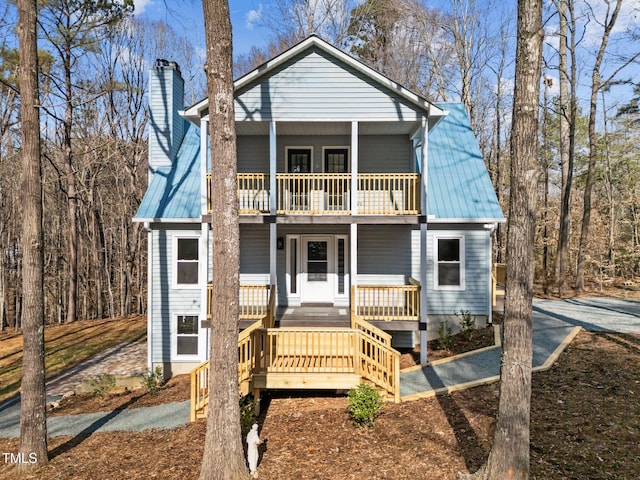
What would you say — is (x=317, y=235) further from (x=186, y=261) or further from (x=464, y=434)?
(x=464, y=434)

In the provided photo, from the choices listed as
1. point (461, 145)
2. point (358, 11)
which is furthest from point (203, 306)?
point (358, 11)

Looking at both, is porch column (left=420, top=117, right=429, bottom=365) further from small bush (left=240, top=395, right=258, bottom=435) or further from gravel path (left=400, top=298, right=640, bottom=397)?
small bush (left=240, top=395, right=258, bottom=435)

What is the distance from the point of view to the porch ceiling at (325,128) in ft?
34.4

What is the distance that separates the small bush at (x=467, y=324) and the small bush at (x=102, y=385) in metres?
9.88

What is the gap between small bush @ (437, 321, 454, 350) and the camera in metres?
10.6

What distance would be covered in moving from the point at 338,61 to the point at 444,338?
8.00 metres

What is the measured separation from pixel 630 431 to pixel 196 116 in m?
10.8

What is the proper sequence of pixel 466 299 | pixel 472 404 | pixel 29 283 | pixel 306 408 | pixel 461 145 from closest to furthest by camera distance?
pixel 29 283
pixel 472 404
pixel 306 408
pixel 466 299
pixel 461 145

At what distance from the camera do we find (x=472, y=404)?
6.91 meters

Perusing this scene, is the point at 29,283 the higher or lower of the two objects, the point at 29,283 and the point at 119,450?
the higher

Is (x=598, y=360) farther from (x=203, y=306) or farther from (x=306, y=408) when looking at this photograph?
(x=203, y=306)

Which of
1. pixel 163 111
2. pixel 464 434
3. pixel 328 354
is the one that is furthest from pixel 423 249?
pixel 163 111

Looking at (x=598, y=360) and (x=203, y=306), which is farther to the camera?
(x=203, y=306)

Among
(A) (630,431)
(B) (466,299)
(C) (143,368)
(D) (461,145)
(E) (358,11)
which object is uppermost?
(E) (358,11)
